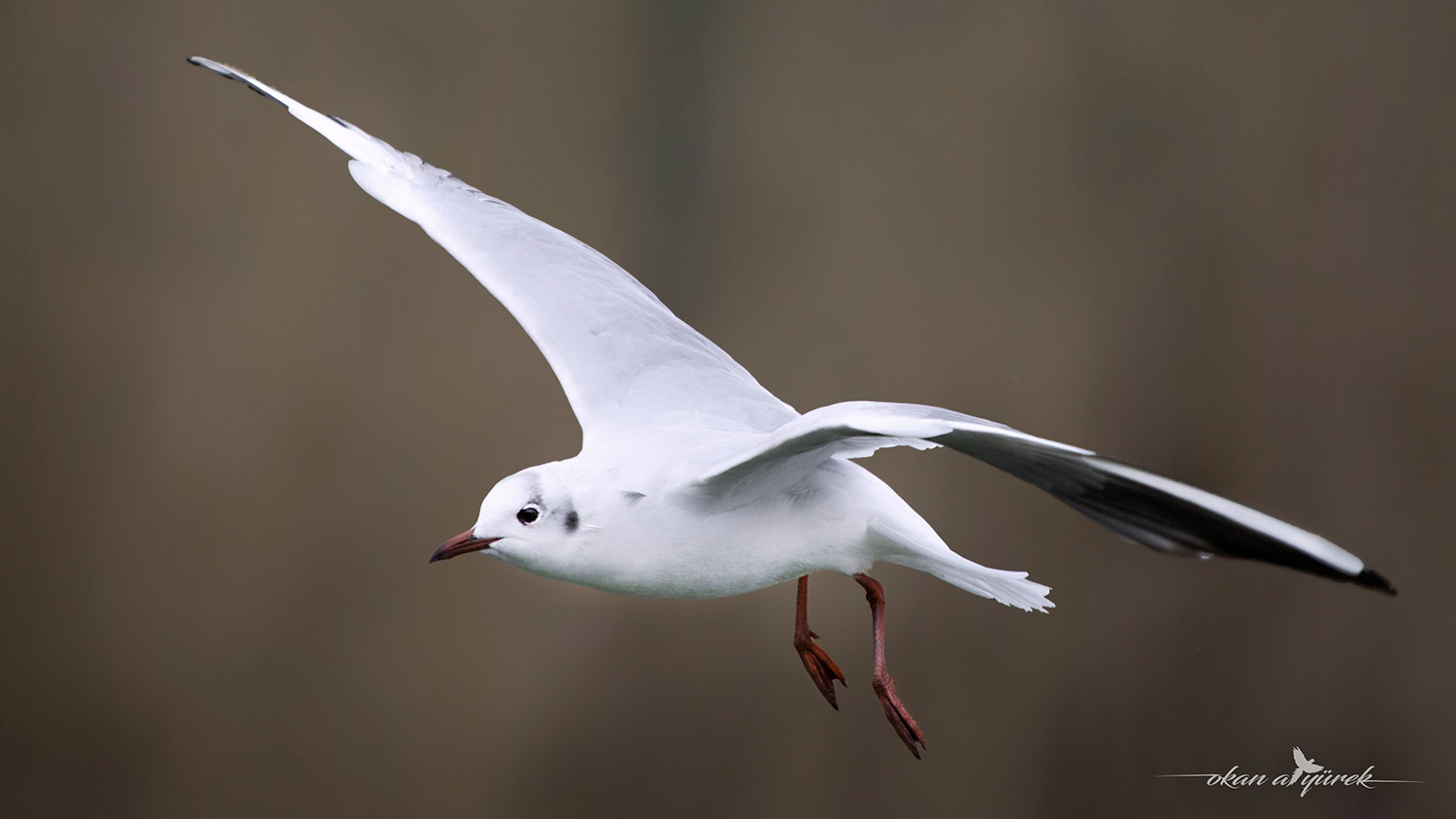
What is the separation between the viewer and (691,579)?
1.21 metres

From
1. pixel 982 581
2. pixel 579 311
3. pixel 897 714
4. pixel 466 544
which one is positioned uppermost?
pixel 579 311

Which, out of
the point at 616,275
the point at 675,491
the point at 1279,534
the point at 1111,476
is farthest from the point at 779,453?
the point at 616,275

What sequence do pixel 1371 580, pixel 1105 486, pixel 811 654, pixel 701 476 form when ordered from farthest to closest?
pixel 811 654 → pixel 701 476 → pixel 1105 486 → pixel 1371 580

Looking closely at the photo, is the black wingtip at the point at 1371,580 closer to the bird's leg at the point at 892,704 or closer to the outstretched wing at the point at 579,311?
the bird's leg at the point at 892,704

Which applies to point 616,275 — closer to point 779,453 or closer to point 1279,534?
point 779,453

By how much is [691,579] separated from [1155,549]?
17.5 inches

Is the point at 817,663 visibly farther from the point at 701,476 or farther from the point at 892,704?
the point at 701,476

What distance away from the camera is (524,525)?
118 cm

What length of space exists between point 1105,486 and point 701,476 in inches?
13.8

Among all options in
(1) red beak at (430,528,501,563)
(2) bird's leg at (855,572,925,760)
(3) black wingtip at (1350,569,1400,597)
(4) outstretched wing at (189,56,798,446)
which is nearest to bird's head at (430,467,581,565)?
(1) red beak at (430,528,501,563)

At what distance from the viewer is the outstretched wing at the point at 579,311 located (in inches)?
56.0

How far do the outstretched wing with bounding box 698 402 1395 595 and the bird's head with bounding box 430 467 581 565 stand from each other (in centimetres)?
18

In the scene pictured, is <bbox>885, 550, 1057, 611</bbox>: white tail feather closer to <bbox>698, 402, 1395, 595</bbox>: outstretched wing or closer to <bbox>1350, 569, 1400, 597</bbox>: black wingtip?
<bbox>698, 402, 1395, 595</bbox>: outstretched wing

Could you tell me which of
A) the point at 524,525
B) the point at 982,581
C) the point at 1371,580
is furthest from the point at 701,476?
the point at 1371,580
